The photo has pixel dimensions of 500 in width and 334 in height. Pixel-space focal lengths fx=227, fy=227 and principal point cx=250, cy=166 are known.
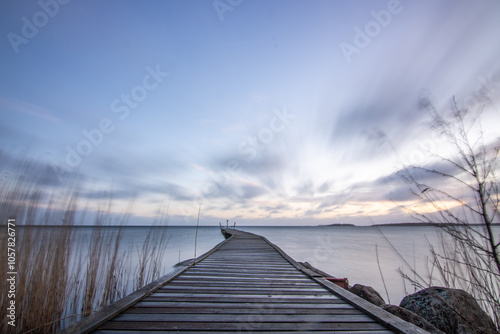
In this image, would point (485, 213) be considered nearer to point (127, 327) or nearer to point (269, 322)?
point (269, 322)

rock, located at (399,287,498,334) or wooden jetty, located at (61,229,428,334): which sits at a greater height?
wooden jetty, located at (61,229,428,334)

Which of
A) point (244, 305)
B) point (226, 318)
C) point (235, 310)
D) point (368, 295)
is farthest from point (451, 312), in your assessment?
point (226, 318)

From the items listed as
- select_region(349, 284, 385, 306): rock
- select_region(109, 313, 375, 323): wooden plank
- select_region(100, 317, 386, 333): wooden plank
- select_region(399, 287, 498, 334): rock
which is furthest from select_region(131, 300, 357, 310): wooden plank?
select_region(349, 284, 385, 306): rock

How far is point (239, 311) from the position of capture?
2.33 meters

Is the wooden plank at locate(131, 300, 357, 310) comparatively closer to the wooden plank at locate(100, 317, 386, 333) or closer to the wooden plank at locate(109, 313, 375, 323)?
the wooden plank at locate(109, 313, 375, 323)

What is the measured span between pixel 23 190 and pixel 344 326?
14.0 feet

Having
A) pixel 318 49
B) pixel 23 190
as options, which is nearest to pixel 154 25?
pixel 318 49

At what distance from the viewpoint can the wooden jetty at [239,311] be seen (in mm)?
1926

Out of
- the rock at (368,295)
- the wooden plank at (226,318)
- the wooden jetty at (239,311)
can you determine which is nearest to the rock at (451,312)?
the rock at (368,295)

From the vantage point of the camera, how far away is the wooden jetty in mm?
1926

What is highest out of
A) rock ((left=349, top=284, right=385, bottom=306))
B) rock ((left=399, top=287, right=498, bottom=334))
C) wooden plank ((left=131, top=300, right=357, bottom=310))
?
wooden plank ((left=131, top=300, right=357, bottom=310))

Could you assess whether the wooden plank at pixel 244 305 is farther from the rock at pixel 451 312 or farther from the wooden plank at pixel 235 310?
the rock at pixel 451 312

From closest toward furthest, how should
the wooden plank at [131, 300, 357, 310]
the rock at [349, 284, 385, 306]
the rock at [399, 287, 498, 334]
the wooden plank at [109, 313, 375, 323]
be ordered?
the wooden plank at [109, 313, 375, 323] < the wooden plank at [131, 300, 357, 310] < the rock at [399, 287, 498, 334] < the rock at [349, 284, 385, 306]

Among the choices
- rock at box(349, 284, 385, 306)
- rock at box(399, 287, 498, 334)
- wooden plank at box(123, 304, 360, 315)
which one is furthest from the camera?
rock at box(349, 284, 385, 306)
